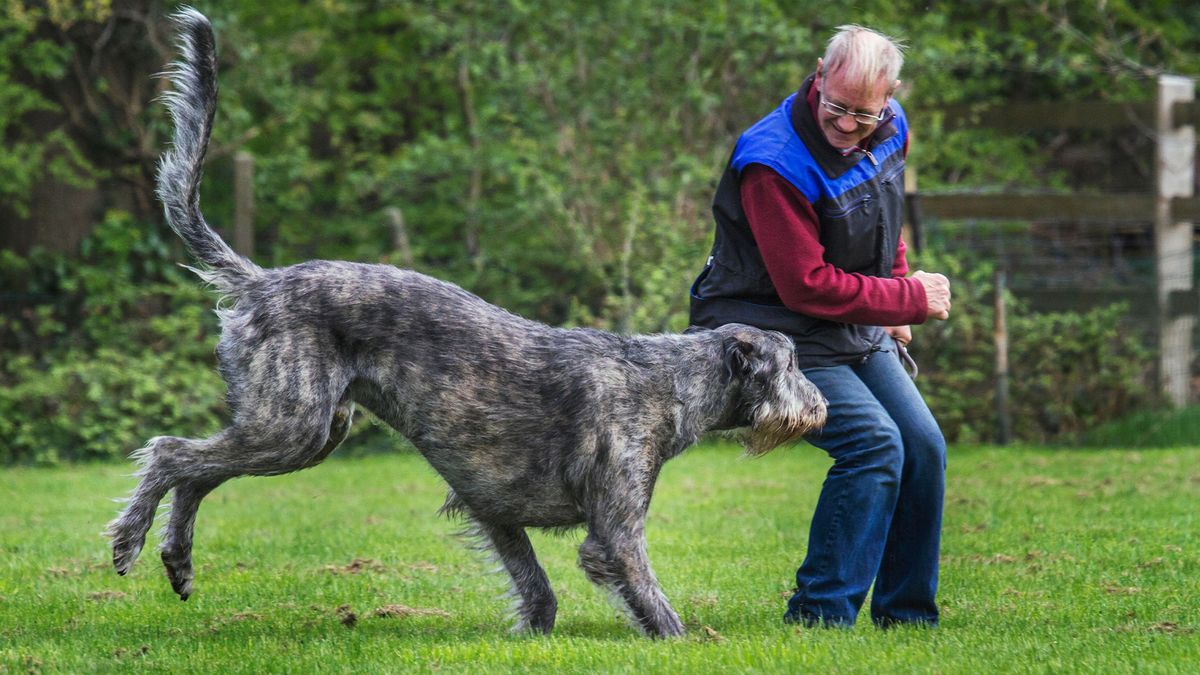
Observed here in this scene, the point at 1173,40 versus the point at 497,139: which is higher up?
the point at 1173,40

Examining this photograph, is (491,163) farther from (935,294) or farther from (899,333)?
(935,294)

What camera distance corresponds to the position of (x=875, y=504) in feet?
15.8

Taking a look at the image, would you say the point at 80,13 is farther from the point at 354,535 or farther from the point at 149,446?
→ the point at 149,446

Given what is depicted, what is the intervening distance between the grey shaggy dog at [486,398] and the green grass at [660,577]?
0.39 meters

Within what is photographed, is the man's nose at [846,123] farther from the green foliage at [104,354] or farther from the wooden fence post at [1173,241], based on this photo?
the green foliage at [104,354]

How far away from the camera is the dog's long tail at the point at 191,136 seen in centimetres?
520

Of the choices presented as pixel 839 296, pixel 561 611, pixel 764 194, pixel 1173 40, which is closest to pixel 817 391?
pixel 839 296

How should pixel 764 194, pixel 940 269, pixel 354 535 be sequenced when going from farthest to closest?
pixel 940 269, pixel 354 535, pixel 764 194

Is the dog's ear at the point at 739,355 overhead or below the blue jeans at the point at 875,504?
overhead

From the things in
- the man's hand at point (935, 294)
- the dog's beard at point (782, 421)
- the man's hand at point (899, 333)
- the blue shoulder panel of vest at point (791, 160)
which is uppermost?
the blue shoulder panel of vest at point (791, 160)

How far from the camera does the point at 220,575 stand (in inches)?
259

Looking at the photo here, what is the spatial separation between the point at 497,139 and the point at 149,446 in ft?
30.1

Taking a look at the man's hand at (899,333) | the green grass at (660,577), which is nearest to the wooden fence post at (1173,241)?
the green grass at (660,577)

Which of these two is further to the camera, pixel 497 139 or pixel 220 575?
pixel 497 139
